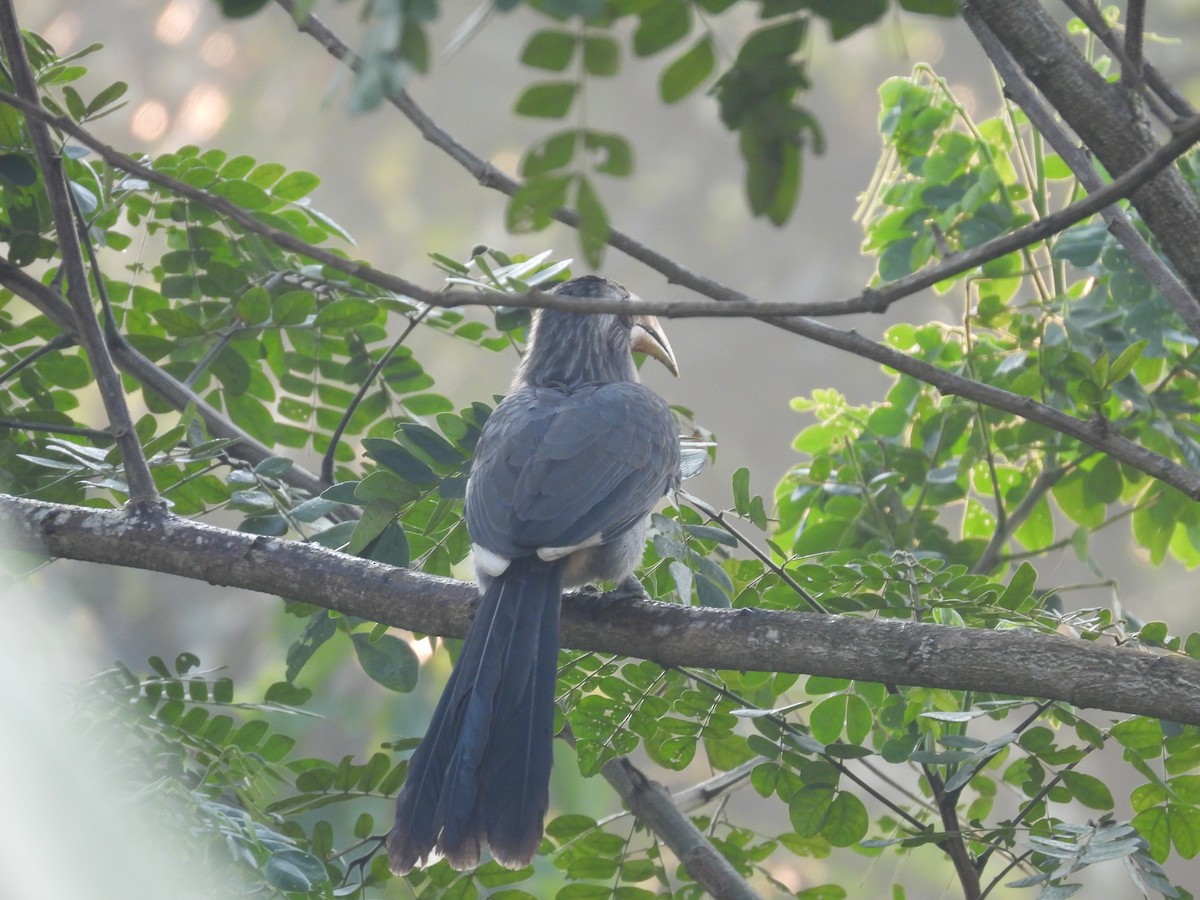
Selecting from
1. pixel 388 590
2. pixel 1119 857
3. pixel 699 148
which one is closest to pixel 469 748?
pixel 388 590

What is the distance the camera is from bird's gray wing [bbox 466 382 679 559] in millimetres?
1885

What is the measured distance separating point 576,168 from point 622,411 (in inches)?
49.7

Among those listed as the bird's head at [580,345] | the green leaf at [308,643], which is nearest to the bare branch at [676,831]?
the green leaf at [308,643]

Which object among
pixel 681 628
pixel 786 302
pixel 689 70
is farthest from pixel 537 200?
pixel 681 628

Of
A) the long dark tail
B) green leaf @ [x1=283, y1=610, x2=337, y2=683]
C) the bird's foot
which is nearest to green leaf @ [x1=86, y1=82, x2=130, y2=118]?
green leaf @ [x1=283, y1=610, x2=337, y2=683]

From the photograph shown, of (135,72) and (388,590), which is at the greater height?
(135,72)

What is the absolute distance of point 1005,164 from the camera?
2.38 meters

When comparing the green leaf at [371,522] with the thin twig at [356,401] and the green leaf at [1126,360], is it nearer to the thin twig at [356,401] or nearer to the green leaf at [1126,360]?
the thin twig at [356,401]

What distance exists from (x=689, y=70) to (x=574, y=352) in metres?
1.65

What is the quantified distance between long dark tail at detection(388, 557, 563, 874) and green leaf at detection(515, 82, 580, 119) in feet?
3.28

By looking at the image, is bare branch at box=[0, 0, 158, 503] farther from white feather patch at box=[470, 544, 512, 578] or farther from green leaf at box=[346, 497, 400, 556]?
white feather patch at box=[470, 544, 512, 578]

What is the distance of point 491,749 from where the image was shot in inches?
67.1

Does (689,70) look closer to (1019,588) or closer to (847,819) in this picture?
(1019,588)

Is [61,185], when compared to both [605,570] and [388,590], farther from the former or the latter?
[605,570]
